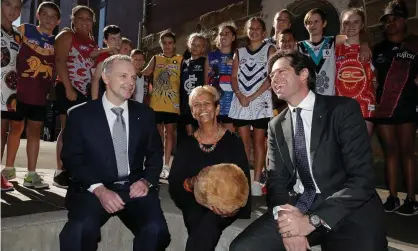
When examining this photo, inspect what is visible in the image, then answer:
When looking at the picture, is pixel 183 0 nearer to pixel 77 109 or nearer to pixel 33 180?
pixel 33 180

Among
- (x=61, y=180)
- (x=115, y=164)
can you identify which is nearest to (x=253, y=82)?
(x=115, y=164)

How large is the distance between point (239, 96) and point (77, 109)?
1.82 metres

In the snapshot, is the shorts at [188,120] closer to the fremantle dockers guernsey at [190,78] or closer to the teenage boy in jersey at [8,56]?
the fremantle dockers guernsey at [190,78]

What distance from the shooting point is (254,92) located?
3877 mm

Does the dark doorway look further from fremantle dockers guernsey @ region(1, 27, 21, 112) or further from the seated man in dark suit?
fremantle dockers guernsey @ region(1, 27, 21, 112)

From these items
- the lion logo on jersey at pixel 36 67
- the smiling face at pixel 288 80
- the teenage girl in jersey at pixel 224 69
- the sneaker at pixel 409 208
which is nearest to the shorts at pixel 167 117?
the teenage girl in jersey at pixel 224 69

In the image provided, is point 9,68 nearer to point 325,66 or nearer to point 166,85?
point 166,85

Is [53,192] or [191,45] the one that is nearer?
[53,192]

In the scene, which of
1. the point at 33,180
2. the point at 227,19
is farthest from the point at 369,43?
the point at 227,19

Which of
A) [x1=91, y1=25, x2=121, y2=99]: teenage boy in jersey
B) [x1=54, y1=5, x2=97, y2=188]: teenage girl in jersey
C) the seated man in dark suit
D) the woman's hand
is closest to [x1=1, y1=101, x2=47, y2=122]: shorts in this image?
[x1=54, y1=5, x2=97, y2=188]: teenage girl in jersey

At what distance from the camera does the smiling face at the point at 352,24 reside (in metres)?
3.47

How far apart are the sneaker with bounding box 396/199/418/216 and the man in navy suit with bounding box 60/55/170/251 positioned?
2262 mm

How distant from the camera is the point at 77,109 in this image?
2590mm

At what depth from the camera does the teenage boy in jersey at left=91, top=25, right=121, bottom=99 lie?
3791 millimetres
